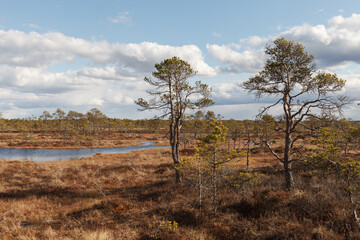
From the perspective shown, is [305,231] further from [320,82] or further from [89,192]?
[89,192]

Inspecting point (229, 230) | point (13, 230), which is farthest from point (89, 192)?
point (229, 230)

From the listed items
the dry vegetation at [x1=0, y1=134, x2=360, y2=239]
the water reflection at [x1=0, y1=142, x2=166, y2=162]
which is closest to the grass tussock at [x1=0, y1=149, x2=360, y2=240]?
the dry vegetation at [x1=0, y1=134, x2=360, y2=239]

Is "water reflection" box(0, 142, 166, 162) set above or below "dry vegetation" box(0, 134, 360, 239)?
below

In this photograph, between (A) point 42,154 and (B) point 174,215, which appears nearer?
(B) point 174,215

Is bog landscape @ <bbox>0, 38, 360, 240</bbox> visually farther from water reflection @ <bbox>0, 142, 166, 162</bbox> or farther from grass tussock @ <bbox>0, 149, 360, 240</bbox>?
water reflection @ <bbox>0, 142, 166, 162</bbox>

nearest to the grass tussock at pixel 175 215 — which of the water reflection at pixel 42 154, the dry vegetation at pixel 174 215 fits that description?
the dry vegetation at pixel 174 215

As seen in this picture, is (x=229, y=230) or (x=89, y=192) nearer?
(x=229, y=230)

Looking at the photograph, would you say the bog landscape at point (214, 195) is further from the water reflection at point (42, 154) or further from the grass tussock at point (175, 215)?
the water reflection at point (42, 154)

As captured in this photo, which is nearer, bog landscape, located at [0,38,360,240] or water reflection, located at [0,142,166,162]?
bog landscape, located at [0,38,360,240]

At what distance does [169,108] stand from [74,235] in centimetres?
1118

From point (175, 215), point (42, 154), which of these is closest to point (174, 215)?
point (175, 215)

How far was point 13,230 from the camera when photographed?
8.79 meters

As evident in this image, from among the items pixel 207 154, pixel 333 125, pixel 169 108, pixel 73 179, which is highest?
pixel 169 108

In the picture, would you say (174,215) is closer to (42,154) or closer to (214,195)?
(214,195)
